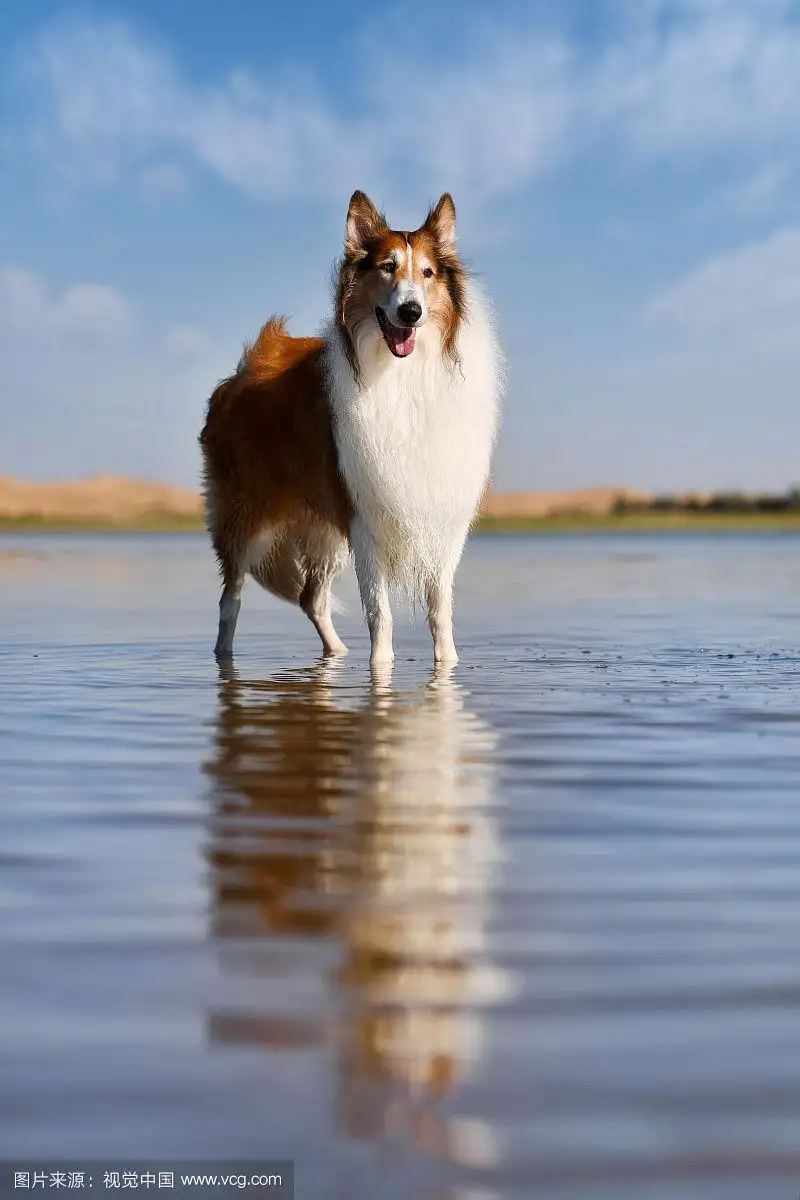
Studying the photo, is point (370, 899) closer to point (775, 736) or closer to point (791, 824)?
point (791, 824)

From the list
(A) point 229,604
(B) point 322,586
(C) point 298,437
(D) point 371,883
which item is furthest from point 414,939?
(B) point 322,586

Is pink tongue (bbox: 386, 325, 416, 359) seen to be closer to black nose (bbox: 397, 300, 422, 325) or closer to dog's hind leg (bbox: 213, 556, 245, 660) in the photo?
black nose (bbox: 397, 300, 422, 325)

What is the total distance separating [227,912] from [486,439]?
219 inches

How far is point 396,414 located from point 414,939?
5.48 m

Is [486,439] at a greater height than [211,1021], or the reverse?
[486,439]

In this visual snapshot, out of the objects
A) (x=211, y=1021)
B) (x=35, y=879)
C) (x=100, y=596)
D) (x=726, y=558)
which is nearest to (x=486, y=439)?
(x=35, y=879)

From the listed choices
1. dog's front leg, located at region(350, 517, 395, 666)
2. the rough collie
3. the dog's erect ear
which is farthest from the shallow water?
the dog's erect ear

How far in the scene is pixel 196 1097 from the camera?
2.23 metres

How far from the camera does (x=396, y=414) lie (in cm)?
822

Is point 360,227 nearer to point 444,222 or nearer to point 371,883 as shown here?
point 444,222

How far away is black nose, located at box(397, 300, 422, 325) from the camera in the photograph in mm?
7734

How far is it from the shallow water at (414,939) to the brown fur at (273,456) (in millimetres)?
2274

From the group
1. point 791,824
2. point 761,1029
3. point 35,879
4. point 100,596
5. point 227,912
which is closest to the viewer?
point 761,1029

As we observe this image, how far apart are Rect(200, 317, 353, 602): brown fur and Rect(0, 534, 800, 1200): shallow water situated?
2.27 m
